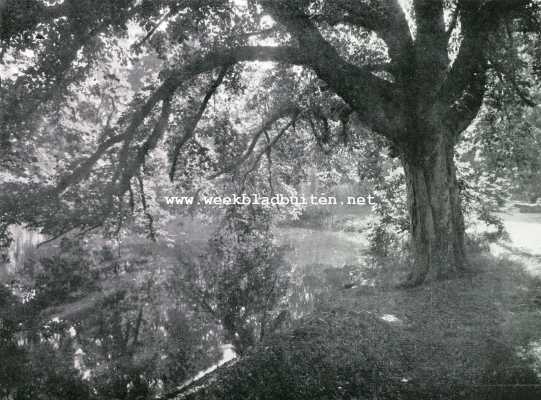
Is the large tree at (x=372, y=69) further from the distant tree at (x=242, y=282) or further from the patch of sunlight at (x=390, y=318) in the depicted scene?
the distant tree at (x=242, y=282)

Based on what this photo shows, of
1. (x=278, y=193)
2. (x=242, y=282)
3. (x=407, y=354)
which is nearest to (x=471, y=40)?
(x=407, y=354)

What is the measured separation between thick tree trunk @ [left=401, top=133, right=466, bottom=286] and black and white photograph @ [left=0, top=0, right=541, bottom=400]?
34mm

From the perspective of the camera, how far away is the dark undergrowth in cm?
506

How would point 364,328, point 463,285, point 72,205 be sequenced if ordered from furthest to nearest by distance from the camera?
1. point 72,205
2. point 463,285
3. point 364,328

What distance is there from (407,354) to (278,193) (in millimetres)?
Result: 9564

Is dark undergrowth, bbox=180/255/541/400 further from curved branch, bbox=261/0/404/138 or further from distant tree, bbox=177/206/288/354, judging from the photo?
distant tree, bbox=177/206/288/354

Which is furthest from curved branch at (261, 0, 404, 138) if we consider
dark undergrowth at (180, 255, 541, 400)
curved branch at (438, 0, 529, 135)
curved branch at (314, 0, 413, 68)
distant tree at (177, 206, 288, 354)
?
distant tree at (177, 206, 288, 354)

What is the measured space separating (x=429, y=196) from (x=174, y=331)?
7.78 metres

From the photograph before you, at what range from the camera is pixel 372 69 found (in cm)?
921

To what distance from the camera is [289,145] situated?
14.3 metres

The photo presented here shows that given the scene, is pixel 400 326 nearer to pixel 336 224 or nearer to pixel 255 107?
pixel 255 107

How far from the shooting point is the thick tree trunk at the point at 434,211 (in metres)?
8.51

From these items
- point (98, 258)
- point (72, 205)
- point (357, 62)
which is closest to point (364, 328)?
point (357, 62)

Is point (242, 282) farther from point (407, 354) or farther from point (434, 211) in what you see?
point (407, 354)
